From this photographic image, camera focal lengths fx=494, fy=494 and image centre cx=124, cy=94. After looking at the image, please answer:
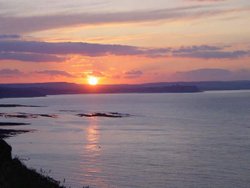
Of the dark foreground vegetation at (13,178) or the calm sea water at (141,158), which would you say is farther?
the calm sea water at (141,158)

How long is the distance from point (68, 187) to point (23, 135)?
138ft

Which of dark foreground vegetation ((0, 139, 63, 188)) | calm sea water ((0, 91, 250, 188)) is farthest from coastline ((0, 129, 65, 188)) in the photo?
calm sea water ((0, 91, 250, 188))

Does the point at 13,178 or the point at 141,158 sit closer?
the point at 13,178

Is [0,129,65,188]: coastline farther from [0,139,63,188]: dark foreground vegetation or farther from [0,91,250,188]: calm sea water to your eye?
[0,91,250,188]: calm sea water

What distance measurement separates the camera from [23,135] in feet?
241

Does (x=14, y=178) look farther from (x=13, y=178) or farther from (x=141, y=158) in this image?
(x=141, y=158)

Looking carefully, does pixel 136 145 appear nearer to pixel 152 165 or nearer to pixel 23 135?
pixel 152 165

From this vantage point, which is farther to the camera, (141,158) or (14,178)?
(141,158)

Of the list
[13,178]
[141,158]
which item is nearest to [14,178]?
[13,178]

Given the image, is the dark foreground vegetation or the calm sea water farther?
the calm sea water

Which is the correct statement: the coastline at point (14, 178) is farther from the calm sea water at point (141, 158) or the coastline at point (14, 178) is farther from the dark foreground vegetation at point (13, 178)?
the calm sea water at point (141, 158)

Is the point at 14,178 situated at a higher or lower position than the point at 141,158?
lower

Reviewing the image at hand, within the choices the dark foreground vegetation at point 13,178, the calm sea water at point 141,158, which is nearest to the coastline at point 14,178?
the dark foreground vegetation at point 13,178

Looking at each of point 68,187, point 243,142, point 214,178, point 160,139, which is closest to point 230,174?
point 214,178
